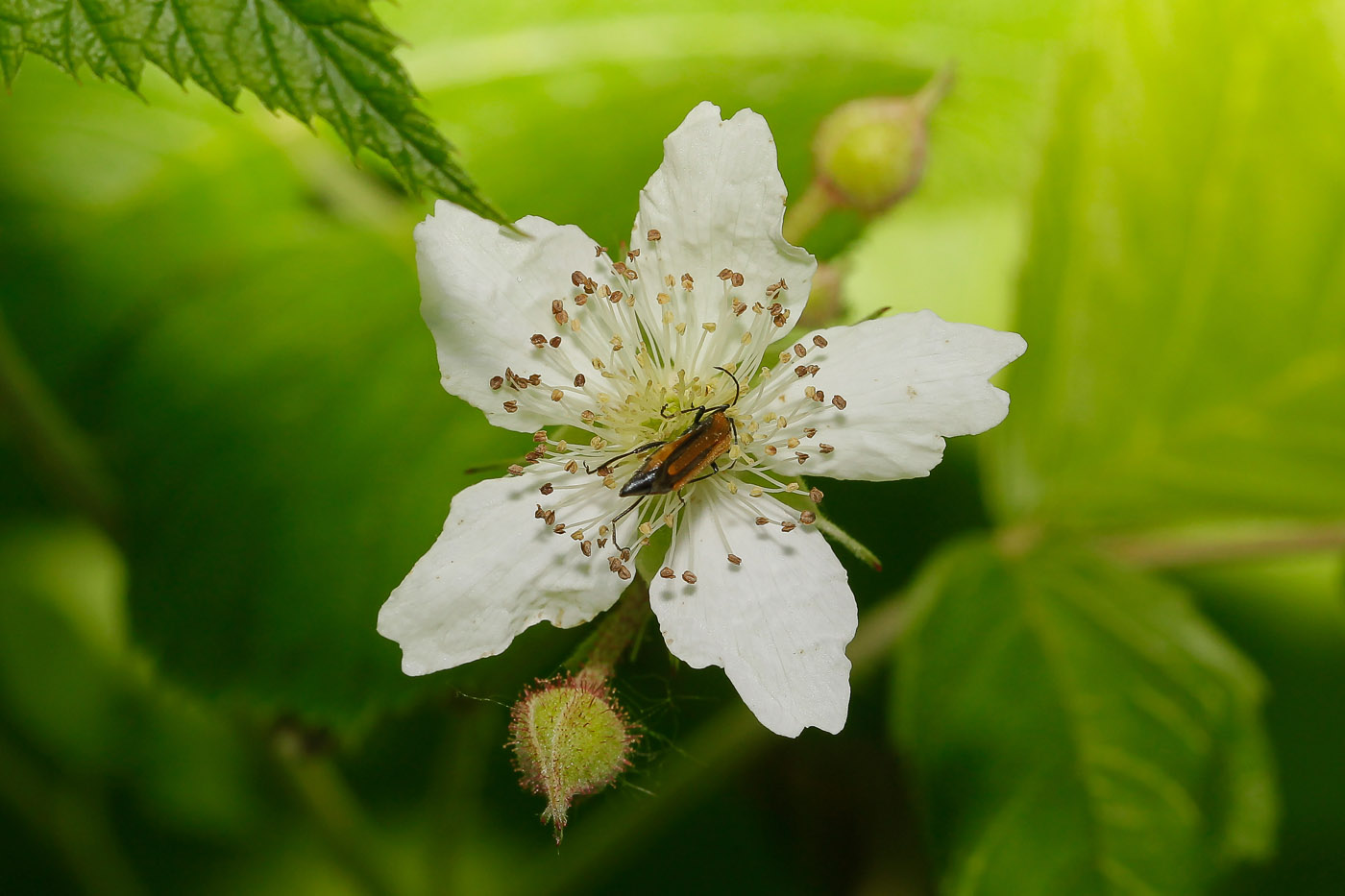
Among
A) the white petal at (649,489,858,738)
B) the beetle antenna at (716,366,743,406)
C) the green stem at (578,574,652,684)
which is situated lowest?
the white petal at (649,489,858,738)

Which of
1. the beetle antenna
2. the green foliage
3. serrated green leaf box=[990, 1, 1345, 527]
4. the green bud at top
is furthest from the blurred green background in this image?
the green foliage

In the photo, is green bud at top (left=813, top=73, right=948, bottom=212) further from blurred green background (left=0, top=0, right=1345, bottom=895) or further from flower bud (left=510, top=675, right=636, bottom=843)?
flower bud (left=510, top=675, right=636, bottom=843)

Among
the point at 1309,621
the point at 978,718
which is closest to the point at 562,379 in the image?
the point at 978,718

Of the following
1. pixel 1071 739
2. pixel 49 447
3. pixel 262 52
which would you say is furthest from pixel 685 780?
pixel 262 52

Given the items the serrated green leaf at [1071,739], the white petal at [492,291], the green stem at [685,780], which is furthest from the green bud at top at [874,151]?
the green stem at [685,780]

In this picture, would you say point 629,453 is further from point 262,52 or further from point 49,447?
Result: point 49,447

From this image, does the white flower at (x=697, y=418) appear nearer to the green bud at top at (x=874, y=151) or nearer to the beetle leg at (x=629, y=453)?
the beetle leg at (x=629, y=453)
